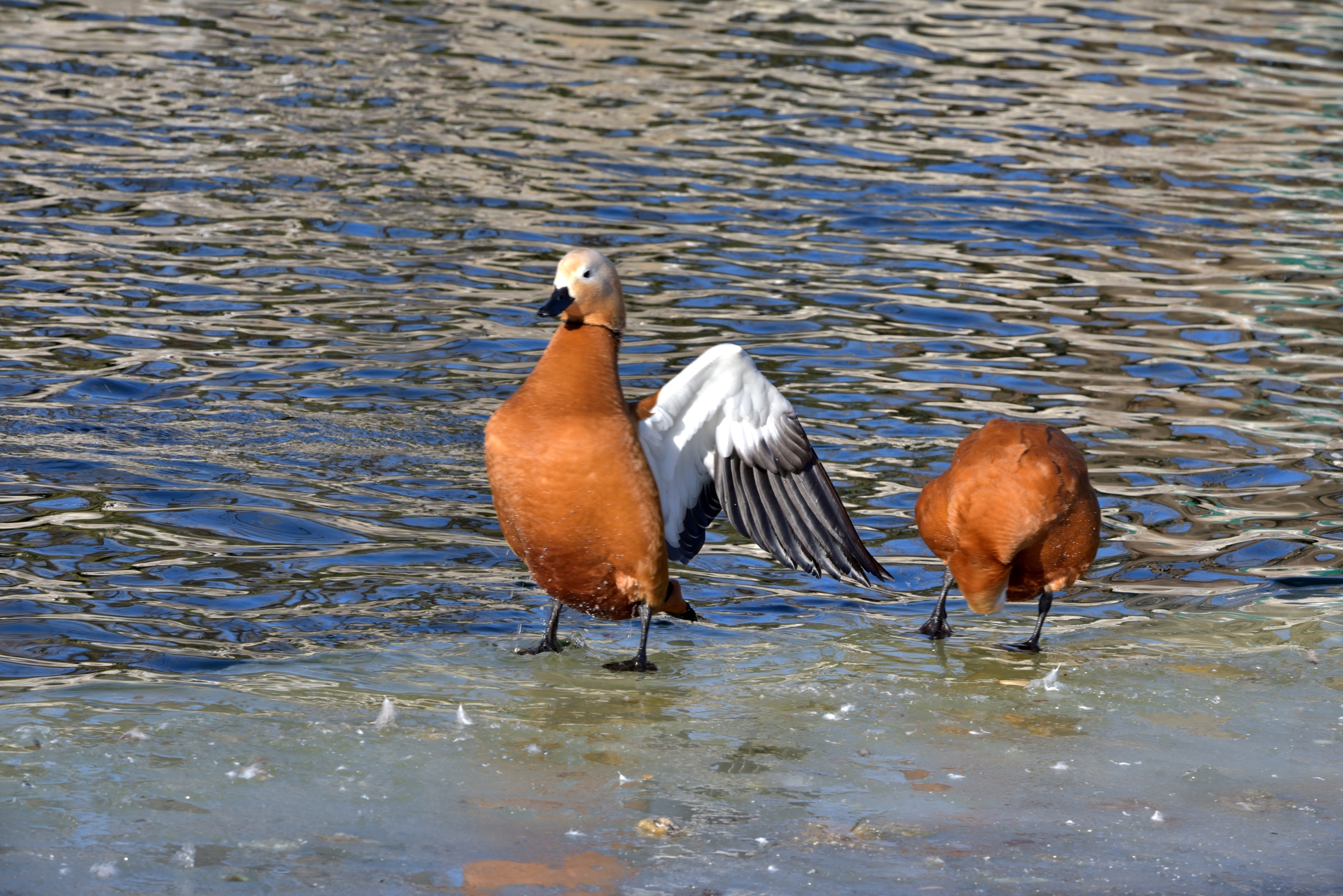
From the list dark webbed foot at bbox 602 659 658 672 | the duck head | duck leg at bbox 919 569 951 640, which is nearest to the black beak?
the duck head

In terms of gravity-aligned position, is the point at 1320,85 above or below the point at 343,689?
above

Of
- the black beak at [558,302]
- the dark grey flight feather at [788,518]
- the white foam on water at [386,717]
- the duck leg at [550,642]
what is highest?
the black beak at [558,302]

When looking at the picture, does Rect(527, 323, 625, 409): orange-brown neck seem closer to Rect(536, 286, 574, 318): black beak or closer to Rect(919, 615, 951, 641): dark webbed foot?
Rect(536, 286, 574, 318): black beak

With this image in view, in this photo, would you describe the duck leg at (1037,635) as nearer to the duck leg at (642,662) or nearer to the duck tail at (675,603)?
the duck tail at (675,603)

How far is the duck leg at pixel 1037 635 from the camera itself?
18.7 feet

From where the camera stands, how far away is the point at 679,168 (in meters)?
13.2

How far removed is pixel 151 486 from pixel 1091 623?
3902 mm

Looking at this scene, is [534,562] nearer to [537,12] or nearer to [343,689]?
[343,689]

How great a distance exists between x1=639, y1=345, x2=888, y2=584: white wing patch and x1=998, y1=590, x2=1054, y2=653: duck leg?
1.75 feet

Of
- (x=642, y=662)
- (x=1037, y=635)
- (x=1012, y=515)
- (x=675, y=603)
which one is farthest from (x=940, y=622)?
(x=642, y=662)

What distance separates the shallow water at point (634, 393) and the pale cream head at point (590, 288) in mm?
1167

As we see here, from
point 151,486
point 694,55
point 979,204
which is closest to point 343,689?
point 151,486

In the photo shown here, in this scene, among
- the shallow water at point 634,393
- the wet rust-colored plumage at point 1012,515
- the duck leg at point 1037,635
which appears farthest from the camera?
the duck leg at point 1037,635

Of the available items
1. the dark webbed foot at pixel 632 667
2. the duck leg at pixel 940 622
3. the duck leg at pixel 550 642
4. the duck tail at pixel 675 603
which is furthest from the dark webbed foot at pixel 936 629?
the duck leg at pixel 550 642
